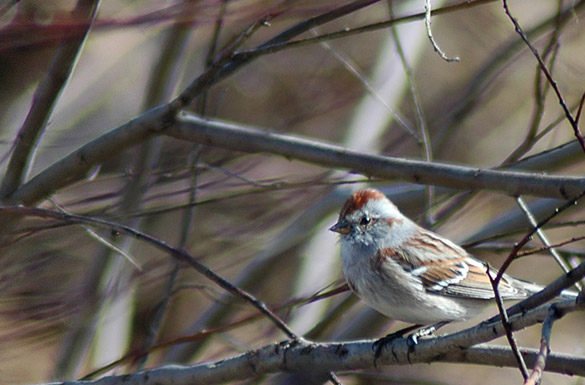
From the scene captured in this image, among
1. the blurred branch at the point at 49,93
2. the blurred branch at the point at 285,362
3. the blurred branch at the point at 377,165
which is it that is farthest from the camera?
the blurred branch at the point at 49,93

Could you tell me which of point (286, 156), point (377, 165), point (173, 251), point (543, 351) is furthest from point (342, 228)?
point (543, 351)

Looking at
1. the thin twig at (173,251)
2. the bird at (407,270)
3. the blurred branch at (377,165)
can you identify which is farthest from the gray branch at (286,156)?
the bird at (407,270)

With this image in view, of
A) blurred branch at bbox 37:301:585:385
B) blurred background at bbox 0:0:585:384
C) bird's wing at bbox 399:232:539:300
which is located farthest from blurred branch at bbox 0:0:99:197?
bird's wing at bbox 399:232:539:300

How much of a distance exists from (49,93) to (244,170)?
74.2 inches

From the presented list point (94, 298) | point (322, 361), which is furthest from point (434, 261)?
point (94, 298)

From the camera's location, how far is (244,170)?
5.06 metres

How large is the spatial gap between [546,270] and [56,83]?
5861 millimetres

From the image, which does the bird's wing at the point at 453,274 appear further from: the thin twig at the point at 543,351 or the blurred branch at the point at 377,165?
the thin twig at the point at 543,351

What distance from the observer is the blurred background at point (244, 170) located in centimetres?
378

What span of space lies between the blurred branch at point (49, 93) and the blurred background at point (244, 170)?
0.06 m

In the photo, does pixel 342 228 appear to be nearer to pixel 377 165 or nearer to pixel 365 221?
pixel 365 221

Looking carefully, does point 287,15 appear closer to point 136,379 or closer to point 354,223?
point 354,223

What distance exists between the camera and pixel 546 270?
777cm

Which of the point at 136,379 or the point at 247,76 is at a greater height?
the point at 247,76
